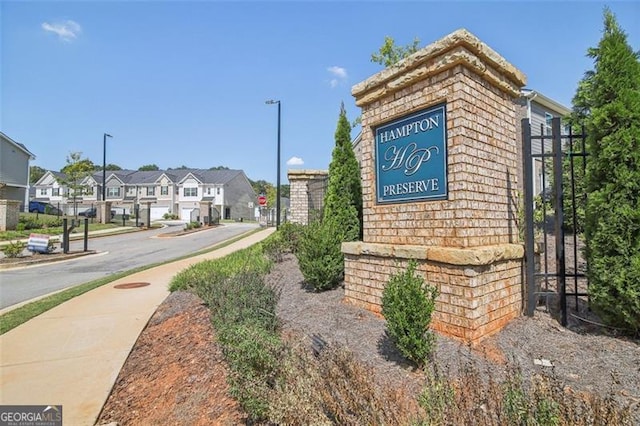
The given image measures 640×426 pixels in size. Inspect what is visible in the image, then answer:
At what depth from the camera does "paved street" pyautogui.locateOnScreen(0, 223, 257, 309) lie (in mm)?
8422

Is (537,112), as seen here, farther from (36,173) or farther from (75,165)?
(36,173)

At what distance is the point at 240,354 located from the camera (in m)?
2.82

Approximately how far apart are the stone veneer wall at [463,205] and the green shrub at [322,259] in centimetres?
96

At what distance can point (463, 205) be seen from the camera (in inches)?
146

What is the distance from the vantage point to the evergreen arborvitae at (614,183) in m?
3.45

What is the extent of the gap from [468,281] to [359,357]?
135 centimetres

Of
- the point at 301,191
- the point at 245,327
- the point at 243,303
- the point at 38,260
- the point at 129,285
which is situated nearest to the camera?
the point at 245,327

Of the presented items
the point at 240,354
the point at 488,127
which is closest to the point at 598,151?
the point at 488,127

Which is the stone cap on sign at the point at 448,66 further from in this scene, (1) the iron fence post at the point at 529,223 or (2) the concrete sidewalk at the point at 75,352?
(2) the concrete sidewalk at the point at 75,352

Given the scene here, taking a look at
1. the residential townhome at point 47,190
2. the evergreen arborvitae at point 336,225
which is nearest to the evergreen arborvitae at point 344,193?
the evergreen arborvitae at point 336,225

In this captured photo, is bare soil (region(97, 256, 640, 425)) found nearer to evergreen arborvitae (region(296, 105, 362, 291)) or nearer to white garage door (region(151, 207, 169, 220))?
evergreen arborvitae (region(296, 105, 362, 291))

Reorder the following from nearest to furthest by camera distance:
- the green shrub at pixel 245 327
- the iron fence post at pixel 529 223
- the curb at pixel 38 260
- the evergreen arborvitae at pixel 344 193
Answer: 1. the green shrub at pixel 245 327
2. the iron fence post at pixel 529 223
3. the evergreen arborvitae at pixel 344 193
4. the curb at pixel 38 260

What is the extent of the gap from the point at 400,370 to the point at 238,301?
2.24 m

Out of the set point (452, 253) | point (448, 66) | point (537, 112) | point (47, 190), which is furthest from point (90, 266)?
point (47, 190)
